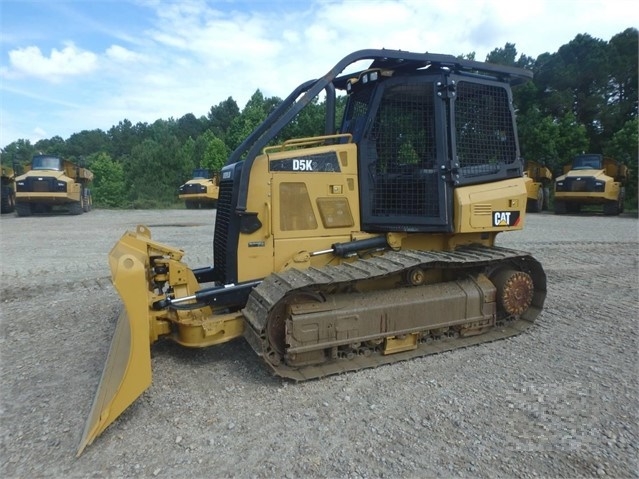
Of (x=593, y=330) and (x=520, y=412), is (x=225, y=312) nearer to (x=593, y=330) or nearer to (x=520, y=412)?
(x=520, y=412)

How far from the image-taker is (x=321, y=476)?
8.92 ft

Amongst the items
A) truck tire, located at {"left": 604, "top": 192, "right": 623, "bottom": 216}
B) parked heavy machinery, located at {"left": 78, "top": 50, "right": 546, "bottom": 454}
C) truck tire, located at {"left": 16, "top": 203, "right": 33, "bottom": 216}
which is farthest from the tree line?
parked heavy machinery, located at {"left": 78, "top": 50, "right": 546, "bottom": 454}

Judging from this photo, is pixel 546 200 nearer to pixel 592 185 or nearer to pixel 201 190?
pixel 592 185

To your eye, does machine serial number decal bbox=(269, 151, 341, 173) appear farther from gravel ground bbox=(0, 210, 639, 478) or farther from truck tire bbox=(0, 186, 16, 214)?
truck tire bbox=(0, 186, 16, 214)

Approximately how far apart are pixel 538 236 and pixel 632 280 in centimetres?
575

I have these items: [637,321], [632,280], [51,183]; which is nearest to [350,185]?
[637,321]

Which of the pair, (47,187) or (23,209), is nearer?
(47,187)

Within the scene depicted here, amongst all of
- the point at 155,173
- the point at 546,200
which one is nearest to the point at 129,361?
the point at 546,200

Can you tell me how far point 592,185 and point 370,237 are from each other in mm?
19793

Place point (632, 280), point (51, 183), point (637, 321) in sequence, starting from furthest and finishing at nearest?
point (51, 183)
point (632, 280)
point (637, 321)

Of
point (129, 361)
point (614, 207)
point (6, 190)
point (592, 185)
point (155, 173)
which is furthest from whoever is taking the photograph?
point (155, 173)

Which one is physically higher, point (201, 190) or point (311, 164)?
point (201, 190)

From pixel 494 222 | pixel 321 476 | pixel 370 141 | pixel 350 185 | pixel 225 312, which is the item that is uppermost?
pixel 370 141

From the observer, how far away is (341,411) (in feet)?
11.3
